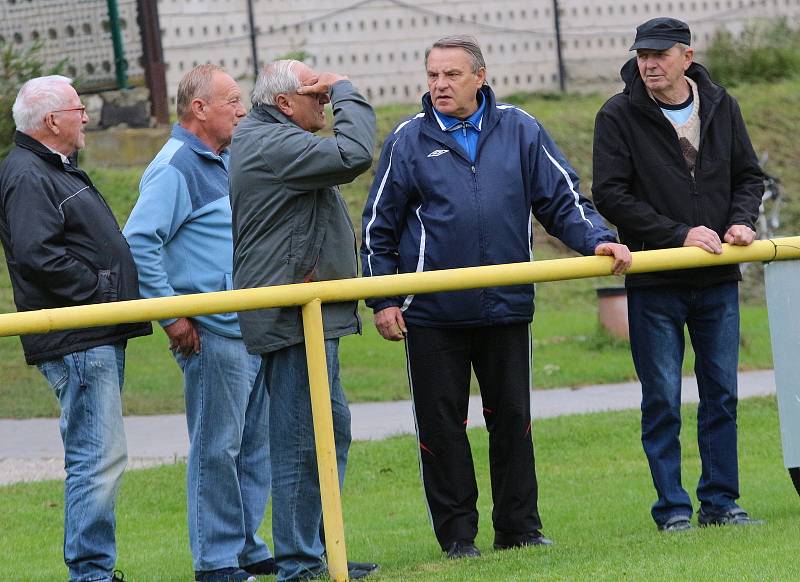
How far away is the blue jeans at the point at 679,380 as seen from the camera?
5.82 m

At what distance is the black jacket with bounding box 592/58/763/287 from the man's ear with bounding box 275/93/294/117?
1409mm

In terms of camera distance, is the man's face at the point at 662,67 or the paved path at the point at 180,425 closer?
the man's face at the point at 662,67

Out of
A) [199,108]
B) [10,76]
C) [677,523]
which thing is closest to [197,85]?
[199,108]

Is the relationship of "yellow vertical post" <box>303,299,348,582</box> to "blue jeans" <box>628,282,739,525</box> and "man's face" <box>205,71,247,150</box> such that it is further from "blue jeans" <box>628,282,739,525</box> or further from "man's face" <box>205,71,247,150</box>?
"blue jeans" <box>628,282,739,525</box>

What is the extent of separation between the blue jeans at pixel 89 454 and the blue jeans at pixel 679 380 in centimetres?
212

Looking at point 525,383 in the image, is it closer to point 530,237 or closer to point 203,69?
point 530,237

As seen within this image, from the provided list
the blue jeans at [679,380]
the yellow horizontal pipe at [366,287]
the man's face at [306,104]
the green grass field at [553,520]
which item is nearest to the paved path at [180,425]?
the green grass field at [553,520]

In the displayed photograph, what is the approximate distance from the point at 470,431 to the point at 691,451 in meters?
1.56

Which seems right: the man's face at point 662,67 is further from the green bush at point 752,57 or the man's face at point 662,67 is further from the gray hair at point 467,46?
the green bush at point 752,57

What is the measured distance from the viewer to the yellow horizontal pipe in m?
4.40

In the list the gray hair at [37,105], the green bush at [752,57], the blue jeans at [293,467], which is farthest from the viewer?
the green bush at [752,57]

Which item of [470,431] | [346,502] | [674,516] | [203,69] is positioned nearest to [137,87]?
[470,431]

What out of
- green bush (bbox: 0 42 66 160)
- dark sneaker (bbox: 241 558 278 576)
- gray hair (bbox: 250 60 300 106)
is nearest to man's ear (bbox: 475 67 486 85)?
gray hair (bbox: 250 60 300 106)

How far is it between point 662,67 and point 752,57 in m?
15.3
